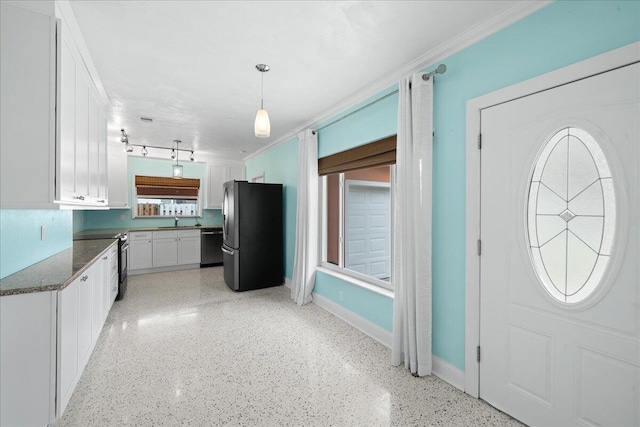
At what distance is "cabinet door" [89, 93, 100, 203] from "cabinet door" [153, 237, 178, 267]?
135 inches

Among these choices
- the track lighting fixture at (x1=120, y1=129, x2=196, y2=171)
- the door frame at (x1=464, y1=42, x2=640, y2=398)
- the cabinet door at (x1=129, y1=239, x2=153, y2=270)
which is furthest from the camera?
the cabinet door at (x1=129, y1=239, x2=153, y2=270)

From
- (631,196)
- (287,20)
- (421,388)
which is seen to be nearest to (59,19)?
(287,20)

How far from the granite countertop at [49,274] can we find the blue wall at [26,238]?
0.21ft

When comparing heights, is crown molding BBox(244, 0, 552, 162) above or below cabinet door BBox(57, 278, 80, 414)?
above

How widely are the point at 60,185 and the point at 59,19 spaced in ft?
3.36

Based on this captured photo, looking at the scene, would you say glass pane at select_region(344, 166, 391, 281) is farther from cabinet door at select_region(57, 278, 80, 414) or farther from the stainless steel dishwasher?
the stainless steel dishwasher

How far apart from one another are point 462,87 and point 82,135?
10.1 ft

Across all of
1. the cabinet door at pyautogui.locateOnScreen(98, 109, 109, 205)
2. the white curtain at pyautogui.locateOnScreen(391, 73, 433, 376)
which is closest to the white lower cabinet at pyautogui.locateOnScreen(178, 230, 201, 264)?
the cabinet door at pyautogui.locateOnScreen(98, 109, 109, 205)

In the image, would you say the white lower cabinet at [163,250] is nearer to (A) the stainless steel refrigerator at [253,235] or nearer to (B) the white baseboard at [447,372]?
(A) the stainless steel refrigerator at [253,235]

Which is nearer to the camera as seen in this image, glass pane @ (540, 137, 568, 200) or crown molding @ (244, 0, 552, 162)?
glass pane @ (540, 137, 568, 200)

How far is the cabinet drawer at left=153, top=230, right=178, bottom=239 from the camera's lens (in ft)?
19.9

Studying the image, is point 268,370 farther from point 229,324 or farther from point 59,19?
point 59,19

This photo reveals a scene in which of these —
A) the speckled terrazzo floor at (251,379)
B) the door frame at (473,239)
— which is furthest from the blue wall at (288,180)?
the door frame at (473,239)

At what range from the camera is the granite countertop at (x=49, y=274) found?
1.67 m
